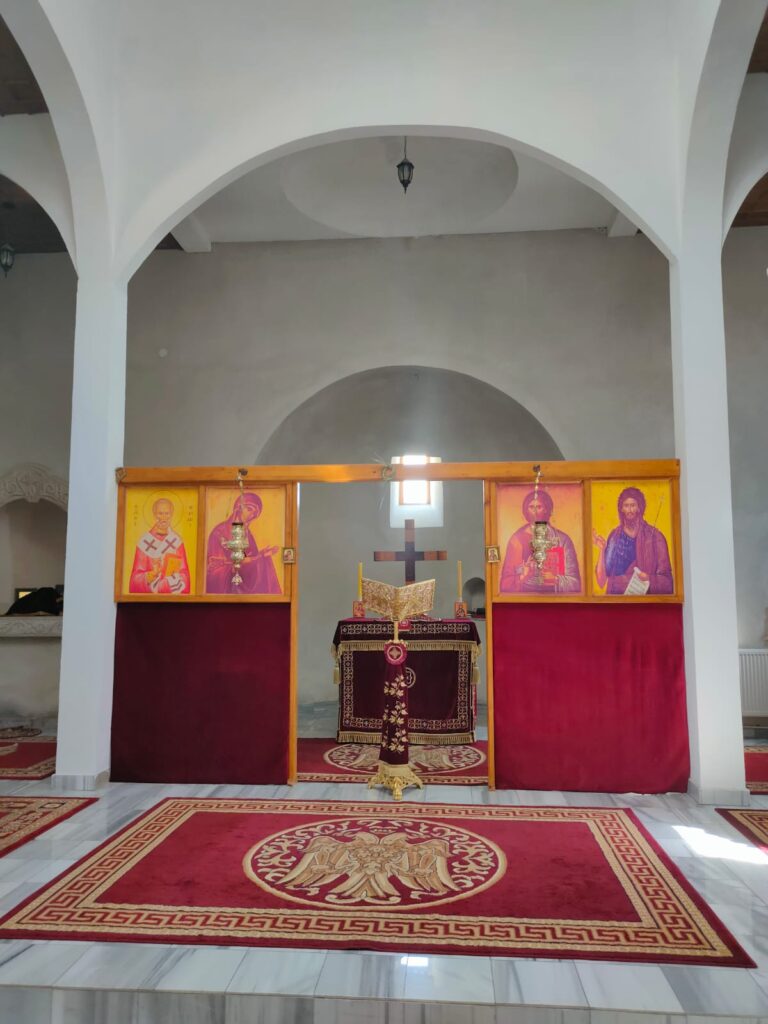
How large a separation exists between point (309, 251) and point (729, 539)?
599 cm

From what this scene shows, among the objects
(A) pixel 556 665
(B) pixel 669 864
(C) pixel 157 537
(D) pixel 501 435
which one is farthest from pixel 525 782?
(D) pixel 501 435

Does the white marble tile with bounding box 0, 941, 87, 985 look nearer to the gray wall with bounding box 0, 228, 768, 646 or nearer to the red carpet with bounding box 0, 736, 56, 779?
Result: the red carpet with bounding box 0, 736, 56, 779

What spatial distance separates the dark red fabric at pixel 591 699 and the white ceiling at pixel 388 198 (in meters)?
4.65

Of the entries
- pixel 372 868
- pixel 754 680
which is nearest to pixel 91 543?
pixel 372 868

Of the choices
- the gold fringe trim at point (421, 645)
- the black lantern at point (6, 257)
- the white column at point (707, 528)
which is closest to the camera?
the white column at point (707, 528)

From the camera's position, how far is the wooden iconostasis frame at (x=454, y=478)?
6309 millimetres

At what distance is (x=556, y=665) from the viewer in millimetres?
6305

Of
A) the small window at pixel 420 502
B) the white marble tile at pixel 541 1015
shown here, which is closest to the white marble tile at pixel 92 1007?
the white marble tile at pixel 541 1015

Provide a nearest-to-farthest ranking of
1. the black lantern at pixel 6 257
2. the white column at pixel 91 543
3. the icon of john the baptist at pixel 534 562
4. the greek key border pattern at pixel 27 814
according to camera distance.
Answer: the greek key border pattern at pixel 27 814
the white column at pixel 91 543
the icon of john the baptist at pixel 534 562
the black lantern at pixel 6 257

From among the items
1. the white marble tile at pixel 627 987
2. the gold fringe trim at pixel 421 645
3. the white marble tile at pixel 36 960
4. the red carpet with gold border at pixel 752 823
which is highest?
the gold fringe trim at pixel 421 645

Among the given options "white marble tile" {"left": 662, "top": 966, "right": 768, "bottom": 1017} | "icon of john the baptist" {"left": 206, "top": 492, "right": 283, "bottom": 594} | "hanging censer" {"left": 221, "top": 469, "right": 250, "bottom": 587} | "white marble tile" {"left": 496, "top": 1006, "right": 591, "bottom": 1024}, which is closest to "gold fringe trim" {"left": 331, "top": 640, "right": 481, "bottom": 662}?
"icon of john the baptist" {"left": 206, "top": 492, "right": 283, "bottom": 594}

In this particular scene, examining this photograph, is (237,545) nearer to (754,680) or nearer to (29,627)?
(29,627)

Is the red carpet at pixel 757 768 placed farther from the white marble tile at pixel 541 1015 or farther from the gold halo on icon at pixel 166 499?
the gold halo on icon at pixel 166 499

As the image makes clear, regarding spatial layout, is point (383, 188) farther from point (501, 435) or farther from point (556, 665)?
point (556, 665)
